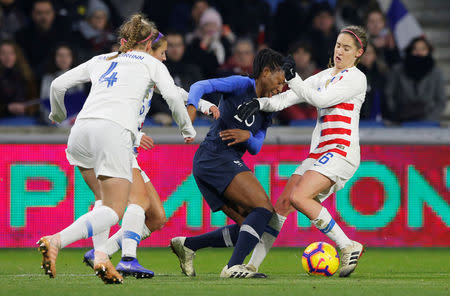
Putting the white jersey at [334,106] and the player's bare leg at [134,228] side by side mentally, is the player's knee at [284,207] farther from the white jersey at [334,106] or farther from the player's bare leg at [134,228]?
the player's bare leg at [134,228]

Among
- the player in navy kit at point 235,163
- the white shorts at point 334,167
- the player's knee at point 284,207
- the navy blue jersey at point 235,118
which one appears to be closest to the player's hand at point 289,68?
the player in navy kit at point 235,163

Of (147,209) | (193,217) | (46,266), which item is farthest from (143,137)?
(193,217)

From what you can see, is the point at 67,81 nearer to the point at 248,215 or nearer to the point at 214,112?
the point at 214,112

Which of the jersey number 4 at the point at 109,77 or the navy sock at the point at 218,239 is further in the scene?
the navy sock at the point at 218,239

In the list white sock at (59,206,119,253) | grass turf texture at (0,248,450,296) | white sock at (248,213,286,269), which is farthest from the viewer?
white sock at (248,213,286,269)

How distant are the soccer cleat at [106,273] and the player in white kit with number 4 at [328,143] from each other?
1.33 meters

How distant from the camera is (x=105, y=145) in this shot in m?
6.10

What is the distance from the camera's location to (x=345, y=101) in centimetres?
729

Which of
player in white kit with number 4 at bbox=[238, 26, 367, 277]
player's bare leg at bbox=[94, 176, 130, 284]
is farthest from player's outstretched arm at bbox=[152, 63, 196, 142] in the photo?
player in white kit with number 4 at bbox=[238, 26, 367, 277]

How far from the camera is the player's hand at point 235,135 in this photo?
22.8 feet

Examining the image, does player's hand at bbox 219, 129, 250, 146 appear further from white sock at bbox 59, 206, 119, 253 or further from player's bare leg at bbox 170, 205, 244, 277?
white sock at bbox 59, 206, 119, 253

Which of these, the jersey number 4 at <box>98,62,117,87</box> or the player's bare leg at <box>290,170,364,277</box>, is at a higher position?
the jersey number 4 at <box>98,62,117,87</box>

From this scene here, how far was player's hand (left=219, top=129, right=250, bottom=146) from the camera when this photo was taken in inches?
274

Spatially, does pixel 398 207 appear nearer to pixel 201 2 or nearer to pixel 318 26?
pixel 318 26
